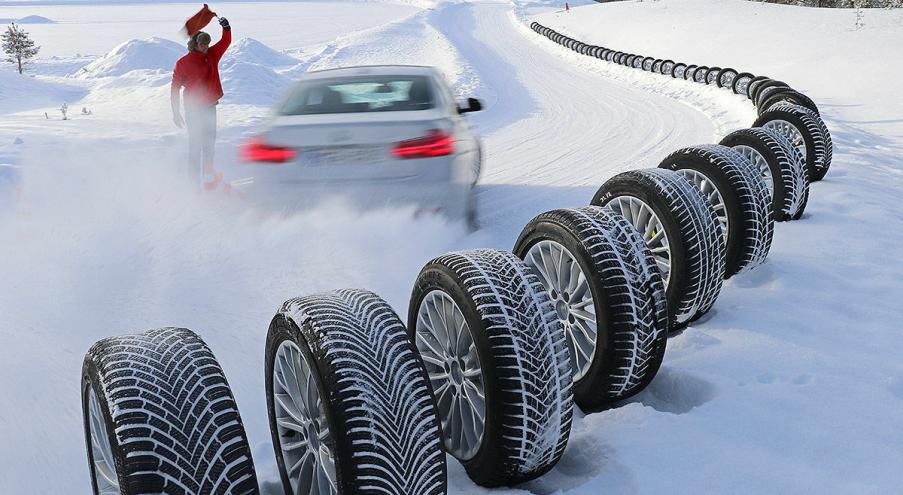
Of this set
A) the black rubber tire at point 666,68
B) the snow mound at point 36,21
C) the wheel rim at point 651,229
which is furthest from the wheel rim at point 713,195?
the snow mound at point 36,21

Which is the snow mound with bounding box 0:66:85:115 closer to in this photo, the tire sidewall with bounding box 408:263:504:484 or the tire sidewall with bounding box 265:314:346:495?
the tire sidewall with bounding box 265:314:346:495

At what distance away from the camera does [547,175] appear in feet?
29.0

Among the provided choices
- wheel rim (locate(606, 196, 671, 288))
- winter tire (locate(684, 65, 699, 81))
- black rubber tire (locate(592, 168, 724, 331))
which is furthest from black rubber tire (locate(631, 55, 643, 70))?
black rubber tire (locate(592, 168, 724, 331))

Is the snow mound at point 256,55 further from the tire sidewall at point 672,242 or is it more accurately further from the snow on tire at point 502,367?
the snow on tire at point 502,367

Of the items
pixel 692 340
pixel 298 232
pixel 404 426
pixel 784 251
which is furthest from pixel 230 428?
pixel 784 251

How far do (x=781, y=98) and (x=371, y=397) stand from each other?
903 centimetres

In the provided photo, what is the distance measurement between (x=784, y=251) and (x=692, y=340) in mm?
2012

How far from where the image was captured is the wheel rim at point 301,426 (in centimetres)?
263

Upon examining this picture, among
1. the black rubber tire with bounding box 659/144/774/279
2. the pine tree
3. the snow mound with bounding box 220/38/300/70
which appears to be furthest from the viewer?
the pine tree

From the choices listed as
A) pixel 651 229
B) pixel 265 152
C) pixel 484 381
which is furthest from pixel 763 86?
pixel 484 381

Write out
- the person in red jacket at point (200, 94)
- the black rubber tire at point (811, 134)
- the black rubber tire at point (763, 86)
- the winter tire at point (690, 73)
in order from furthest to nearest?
1. the winter tire at point (690, 73)
2. the black rubber tire at point (763, 86)
3. the person in red jacket at point (200, 94)
4. the black rubber tire at point (811, 134)

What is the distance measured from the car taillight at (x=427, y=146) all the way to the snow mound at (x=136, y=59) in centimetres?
2097

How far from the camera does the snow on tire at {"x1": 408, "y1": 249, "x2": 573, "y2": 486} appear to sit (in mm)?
2816

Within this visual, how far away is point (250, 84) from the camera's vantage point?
1738 centimetres
